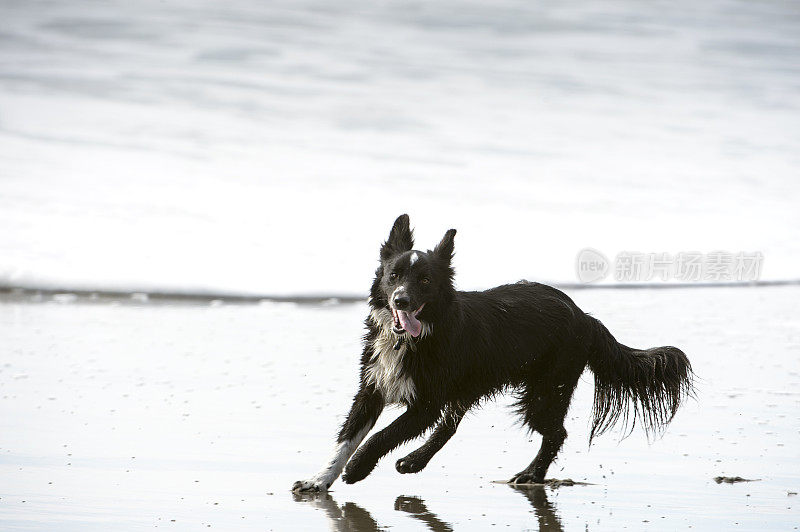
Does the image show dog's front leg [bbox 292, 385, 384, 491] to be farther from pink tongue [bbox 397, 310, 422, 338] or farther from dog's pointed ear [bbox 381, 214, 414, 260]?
dog's pointed ear [bbox 381, 214, 414, 260]

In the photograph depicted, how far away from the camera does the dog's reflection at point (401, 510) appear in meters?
4.49

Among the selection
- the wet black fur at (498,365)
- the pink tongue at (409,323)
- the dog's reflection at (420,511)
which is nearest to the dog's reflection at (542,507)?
the wet black fur at (498,365)

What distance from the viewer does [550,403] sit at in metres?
6.23

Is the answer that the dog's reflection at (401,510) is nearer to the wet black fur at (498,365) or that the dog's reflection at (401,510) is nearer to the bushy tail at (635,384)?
the wet black fur at (498,365)

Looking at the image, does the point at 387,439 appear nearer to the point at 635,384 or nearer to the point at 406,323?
the point at 406,323

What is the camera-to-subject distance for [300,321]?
11852mm

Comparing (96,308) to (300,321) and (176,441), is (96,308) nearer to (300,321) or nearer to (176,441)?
(300,321)

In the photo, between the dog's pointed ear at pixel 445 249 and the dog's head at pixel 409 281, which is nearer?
the dog's head at pixel 409 281

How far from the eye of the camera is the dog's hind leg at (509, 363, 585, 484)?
20.0ft

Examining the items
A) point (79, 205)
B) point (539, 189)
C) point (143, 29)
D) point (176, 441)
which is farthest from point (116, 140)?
point (176, 441)

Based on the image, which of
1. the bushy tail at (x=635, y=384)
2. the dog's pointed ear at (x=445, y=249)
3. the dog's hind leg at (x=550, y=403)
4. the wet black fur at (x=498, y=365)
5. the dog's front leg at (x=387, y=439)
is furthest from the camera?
the bushy tail at (x=635, y=384)

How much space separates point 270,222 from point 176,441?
451 inches

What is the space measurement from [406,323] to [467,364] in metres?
0.49

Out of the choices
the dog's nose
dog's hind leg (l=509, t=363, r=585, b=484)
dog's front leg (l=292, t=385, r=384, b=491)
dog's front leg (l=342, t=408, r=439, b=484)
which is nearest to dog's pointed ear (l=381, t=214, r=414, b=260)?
the dog's nose
